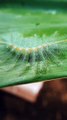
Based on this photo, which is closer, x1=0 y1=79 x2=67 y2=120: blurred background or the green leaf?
the green leaf

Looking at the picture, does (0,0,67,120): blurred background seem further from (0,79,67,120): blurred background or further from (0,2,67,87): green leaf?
(0,2,67,87): green leaf

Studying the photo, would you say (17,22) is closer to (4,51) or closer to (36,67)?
(4,51)

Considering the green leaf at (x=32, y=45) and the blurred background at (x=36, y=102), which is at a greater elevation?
the green leaf at (x=32, y=45)

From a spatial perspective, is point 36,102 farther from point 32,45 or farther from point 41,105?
point 32,45

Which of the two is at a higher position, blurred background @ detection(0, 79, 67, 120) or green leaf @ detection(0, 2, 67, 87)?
green leaf @ detection(0, 2, 67, 87)

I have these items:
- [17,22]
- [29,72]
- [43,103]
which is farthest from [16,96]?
[29,72]

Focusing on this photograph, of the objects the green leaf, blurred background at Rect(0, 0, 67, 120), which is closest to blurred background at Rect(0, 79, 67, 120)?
blurred background at Rect(0, 0, 67, 120)

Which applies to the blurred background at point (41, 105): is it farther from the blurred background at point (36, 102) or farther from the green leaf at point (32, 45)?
the green leaf at point (32, 45)

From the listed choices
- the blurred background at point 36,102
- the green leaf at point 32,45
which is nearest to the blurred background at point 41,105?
the blurred background at point 36,102

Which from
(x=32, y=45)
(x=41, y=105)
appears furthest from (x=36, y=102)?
(x=32, y=45)
